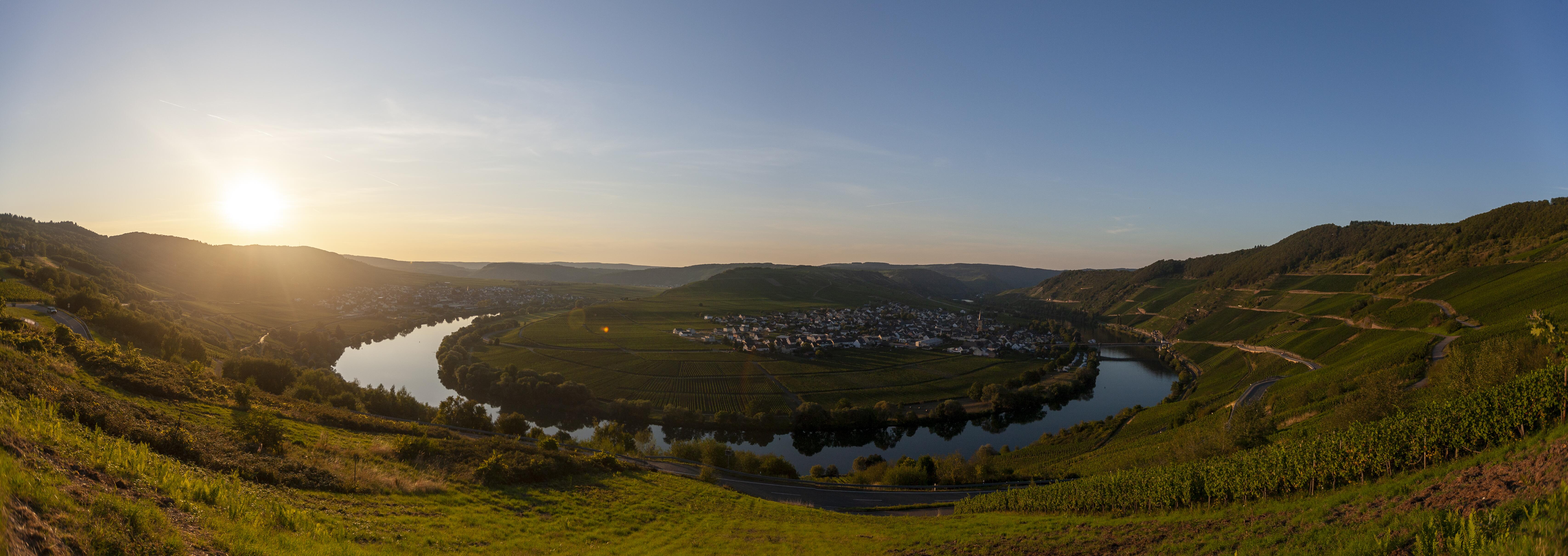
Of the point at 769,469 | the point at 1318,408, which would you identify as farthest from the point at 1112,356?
the point at 769,469

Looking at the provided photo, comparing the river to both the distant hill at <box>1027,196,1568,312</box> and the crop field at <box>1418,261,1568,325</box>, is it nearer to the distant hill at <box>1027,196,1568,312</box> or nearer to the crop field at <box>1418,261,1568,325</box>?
the crop field at <box>1418,261,1568,325</box>

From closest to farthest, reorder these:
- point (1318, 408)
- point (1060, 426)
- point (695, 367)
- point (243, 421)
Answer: point (243, 421) < point (1318, 408) < point (1060, 426) < point (695, 367)

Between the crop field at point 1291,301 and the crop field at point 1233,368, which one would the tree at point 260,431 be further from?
the crop field at point 1291,301

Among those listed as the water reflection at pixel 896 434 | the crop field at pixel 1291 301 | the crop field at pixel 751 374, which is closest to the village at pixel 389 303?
the crop field at pixel 751 374

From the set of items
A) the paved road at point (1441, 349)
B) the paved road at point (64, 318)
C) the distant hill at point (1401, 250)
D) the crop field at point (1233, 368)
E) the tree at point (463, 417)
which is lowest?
the tree at point (463, 417)

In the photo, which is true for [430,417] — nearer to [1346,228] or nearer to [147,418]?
[147,418]

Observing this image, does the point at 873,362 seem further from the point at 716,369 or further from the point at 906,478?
the point at 906,478
